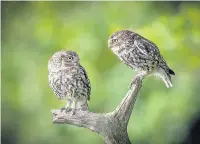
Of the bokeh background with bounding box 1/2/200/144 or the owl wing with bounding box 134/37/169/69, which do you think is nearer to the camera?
the owl wing with bounding box 134/37/169/69

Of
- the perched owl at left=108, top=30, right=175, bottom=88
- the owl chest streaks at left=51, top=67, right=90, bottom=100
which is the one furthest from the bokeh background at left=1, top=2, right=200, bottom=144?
the owl chest streaks at left=51, top=67, right=90, bottom=100

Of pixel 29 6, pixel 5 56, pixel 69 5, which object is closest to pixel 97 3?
pixel 69 5

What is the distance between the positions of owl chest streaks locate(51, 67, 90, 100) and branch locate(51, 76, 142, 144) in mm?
57

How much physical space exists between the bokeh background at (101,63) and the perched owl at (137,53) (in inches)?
31.8

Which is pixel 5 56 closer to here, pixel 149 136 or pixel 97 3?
pixel 97 3

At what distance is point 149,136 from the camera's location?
10.0 ft

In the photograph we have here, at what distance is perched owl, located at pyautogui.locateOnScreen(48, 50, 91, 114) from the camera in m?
1.99

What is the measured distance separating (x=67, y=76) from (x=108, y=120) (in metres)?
0.20

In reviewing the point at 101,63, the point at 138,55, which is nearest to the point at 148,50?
the point at 138,55

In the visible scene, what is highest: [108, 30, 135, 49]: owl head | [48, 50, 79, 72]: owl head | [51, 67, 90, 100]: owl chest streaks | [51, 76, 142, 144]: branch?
[108, 30, 135, 49]: owl head

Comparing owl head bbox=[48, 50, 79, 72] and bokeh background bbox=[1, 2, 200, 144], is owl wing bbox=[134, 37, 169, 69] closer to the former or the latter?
owl head bbox=[48, 50, 79, 72]

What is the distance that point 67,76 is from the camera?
200cm

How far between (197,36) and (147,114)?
1.47 feet

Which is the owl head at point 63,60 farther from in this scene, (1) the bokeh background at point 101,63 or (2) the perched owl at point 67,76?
(1) the bokeh background at point 101,63
